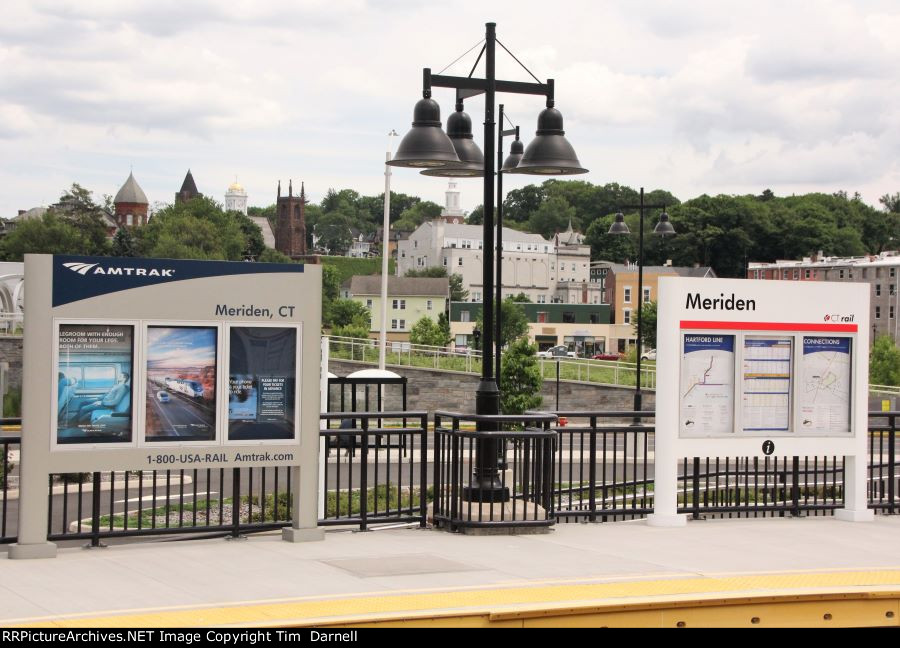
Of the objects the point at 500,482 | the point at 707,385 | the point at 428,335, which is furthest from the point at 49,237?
the point at 707,385

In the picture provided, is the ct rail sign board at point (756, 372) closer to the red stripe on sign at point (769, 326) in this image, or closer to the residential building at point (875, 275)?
the red stripe on sign at point (769, 326)

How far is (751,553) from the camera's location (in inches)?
420

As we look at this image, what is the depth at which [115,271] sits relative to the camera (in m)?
9.93

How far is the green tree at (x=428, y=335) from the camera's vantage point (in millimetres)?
89375

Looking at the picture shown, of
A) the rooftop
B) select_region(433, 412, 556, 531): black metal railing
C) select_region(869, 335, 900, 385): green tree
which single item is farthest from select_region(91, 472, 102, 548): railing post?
the rooftop

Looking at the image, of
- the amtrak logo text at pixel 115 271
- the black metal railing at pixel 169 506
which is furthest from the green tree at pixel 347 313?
the amtrak logo text at pixel 115 271

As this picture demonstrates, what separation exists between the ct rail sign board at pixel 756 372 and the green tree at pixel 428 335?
75351 millimetres

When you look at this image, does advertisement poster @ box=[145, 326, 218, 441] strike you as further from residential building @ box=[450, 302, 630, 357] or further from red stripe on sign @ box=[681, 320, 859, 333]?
residential building @ box=[450, 302, 630, 357]

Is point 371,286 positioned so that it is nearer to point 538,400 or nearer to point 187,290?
point 538,400

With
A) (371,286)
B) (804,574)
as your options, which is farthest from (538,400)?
(371,286)

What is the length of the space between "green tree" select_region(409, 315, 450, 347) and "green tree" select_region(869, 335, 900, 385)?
1204 inches

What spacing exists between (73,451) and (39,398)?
20.3 inches

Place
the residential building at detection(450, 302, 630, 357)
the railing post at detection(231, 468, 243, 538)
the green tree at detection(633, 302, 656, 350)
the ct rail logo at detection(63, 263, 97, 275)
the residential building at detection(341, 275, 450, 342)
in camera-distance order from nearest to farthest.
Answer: the ct rail logo at detection(63, 263, 97, 275), the railing post at detection(231, 468, 243, 538), the green tree at detection(633, 302, 656, 350), the residential building at detection(341, 275, 450, 342), the residential building at detection(450, 302, 630, 357)

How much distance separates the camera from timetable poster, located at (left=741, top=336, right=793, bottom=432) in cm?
1258
